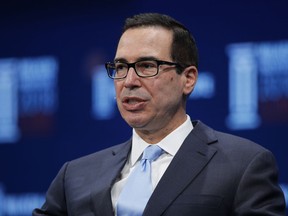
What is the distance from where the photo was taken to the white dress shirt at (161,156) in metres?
1.93

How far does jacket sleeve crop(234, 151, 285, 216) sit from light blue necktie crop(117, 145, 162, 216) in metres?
0.25

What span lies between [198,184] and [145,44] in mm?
429

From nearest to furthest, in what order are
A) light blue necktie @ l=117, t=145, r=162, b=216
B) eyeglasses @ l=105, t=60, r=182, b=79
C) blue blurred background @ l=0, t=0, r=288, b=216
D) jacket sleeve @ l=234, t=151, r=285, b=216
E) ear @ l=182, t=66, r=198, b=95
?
Answer: jacket sleeve @ l=234, t=151, r=285, b=216, light blue necktie @ l=117, t=145, r=162, b=216, eyeglasses @ l=105, t=60, r=182, b=79, ear @ l=182, t=66, r=198, b=95, blue blurred background @ l=0, t=0, r=288, b=216

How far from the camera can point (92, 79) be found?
3227 millimetres

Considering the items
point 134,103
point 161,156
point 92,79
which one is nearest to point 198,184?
point 161,156

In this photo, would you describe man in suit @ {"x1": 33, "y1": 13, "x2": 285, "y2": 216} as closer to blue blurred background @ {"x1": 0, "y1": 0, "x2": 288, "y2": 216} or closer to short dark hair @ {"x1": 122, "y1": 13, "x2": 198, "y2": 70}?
short dark hair @ {"x1": 122, "y1": 13, "x2": 198, "y2": 70}

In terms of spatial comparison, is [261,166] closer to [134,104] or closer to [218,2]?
[134,104]

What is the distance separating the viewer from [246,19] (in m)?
2.96

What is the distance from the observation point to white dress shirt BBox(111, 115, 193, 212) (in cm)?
193

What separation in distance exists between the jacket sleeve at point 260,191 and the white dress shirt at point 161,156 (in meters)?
0.24

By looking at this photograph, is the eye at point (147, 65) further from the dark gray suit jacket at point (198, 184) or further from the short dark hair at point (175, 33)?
the dark gray suit jacket at point (198, 184)

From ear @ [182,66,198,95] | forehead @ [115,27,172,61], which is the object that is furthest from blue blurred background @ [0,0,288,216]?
forehead @ [115,27,172,61]

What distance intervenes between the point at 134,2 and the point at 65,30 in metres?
0.38

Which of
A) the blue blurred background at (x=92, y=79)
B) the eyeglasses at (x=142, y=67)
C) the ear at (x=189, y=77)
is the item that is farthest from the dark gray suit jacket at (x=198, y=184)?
the blue blurred background at (x=92, y=79)
